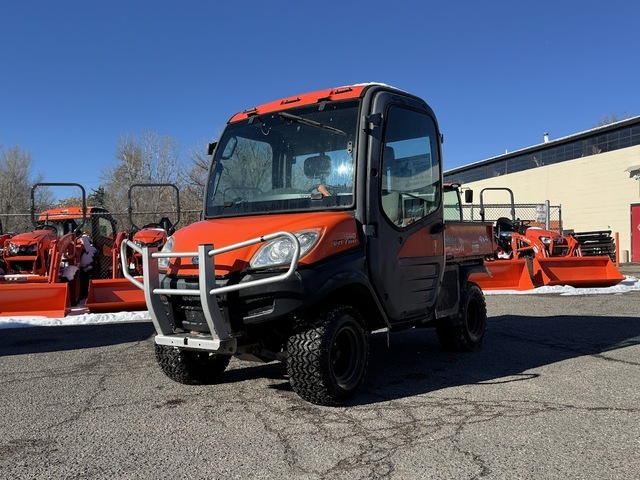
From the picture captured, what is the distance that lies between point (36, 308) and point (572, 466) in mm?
9057

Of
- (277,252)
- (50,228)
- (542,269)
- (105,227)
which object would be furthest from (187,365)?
(105,227)

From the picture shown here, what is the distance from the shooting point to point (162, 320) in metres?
4.52

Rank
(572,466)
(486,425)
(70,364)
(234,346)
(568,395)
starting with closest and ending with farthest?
1. (572,466)
2. (486,425)
3. (234,346)
4. (568,395)
5. (70,364)

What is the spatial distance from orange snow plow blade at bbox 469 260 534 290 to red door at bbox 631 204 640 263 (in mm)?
16572

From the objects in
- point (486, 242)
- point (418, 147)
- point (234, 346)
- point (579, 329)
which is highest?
point (418, 147)

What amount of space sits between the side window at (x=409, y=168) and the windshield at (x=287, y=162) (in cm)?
38

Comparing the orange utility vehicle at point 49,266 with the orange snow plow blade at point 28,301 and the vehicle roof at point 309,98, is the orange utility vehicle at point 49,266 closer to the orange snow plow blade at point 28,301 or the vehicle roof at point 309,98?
the orange snow plow blade at point 28,301

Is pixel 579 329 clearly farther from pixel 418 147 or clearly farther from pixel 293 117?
pixel 293 117

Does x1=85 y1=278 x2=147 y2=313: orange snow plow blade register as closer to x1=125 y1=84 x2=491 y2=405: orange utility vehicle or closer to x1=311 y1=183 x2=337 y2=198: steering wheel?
x1=125 y1=84 x2=491 y2=405: orange utility vehicle

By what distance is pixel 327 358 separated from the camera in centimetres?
428

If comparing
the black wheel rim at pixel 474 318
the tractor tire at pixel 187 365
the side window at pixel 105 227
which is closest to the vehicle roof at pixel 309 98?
the tractor tire at pixel 187 365

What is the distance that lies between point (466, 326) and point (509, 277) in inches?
284

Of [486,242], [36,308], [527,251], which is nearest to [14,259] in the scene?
[36,308]

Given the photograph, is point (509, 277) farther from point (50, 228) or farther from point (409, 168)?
point (50, 228)
